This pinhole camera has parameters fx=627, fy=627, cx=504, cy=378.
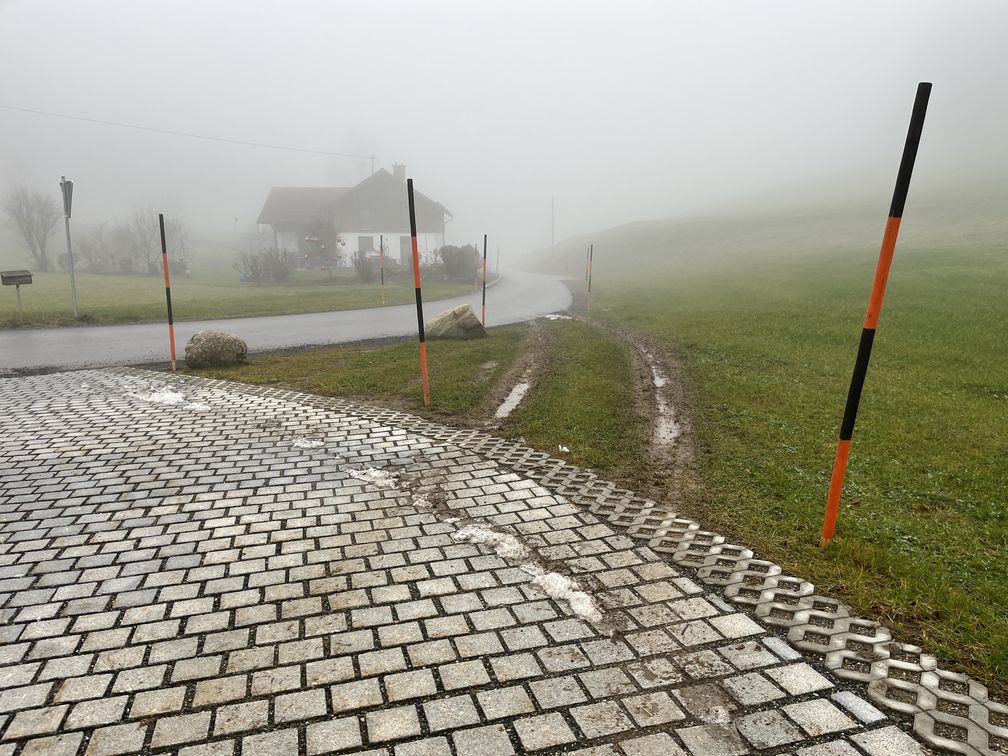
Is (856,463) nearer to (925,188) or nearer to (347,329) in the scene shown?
(347,329)

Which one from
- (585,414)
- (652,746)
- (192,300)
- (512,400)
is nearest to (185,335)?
(512,400)

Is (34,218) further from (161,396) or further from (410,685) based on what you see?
(410,685)

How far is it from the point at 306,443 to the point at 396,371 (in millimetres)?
3811

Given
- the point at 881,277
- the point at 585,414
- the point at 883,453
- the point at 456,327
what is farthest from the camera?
the point at 456,327

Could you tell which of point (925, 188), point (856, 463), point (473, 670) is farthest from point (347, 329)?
point (925, 188)

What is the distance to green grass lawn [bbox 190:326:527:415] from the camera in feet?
28.1

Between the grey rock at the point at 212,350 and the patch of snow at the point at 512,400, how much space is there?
207 inches

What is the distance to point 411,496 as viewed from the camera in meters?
5.10

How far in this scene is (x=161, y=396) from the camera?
28.0ft

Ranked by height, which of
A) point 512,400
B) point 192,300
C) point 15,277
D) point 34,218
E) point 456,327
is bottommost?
point 512,400

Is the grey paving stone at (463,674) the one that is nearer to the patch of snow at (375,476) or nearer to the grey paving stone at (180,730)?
the grey paving stone at (180,730)

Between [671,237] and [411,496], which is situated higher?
[671,237]

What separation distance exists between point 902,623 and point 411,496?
339 cm

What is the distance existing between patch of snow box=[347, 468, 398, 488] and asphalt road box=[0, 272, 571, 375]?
304 inches
